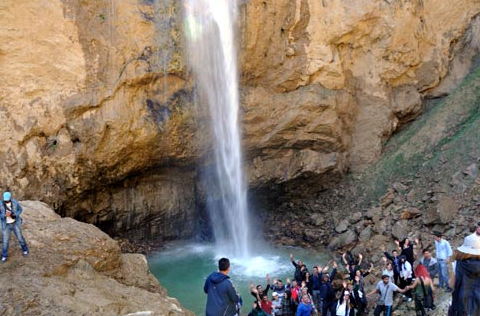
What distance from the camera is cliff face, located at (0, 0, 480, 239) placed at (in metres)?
14.1

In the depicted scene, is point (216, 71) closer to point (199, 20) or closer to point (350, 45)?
point (199, 20)

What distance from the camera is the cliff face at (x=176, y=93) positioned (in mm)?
14148

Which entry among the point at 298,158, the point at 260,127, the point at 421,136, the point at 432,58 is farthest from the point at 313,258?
the point at 432,58

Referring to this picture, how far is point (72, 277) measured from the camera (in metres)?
7.80

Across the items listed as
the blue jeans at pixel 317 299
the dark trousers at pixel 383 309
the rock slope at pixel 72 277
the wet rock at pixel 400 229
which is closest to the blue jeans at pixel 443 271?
the dark trousers at pixel 383 309

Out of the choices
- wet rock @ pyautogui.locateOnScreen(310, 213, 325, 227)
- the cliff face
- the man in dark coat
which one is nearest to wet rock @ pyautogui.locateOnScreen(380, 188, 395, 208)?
the cliff face

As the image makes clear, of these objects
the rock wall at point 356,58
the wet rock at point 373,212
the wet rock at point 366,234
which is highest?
the rock wall at point 356,58

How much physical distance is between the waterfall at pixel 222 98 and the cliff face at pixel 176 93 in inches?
19.6

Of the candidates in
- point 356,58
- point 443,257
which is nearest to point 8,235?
point 443,257

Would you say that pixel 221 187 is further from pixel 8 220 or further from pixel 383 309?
pixel 8 220

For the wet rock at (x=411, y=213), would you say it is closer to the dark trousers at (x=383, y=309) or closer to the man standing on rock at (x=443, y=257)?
the man standing on rock at (x=443, y=257)

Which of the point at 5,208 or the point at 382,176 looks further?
the point at 382,176

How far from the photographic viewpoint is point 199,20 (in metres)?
16.1

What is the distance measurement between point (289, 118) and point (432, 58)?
22.7 ft
